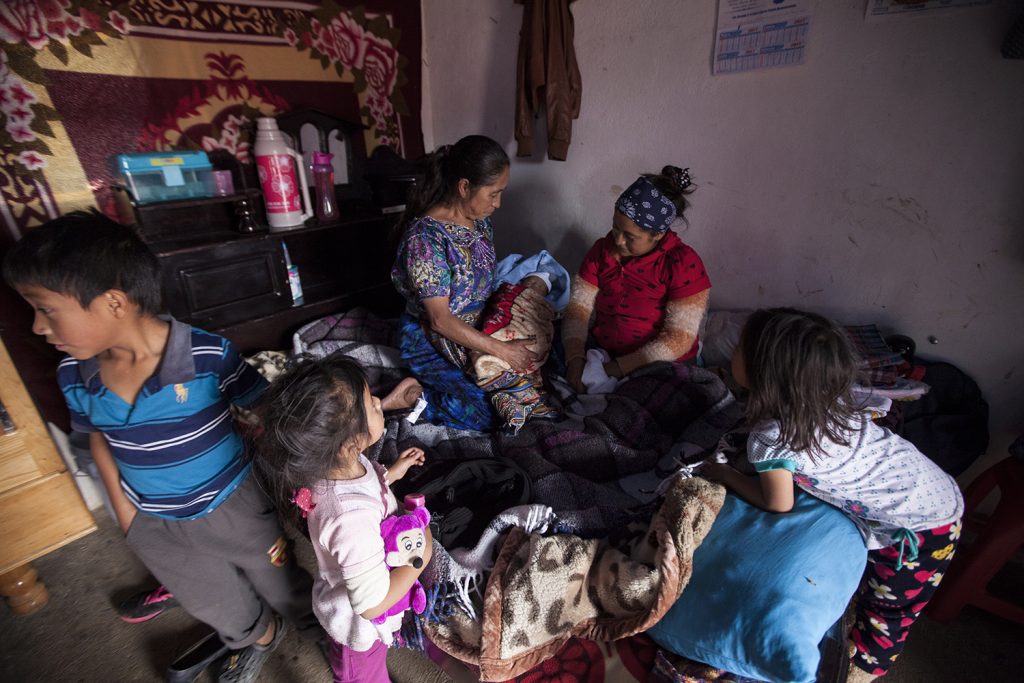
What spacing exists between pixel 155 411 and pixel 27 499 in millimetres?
739

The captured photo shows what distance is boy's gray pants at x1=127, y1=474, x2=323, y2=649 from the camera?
1101 millimetres

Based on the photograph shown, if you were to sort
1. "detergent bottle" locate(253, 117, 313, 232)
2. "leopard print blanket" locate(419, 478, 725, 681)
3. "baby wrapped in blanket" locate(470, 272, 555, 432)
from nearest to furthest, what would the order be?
"leopard print blanket" locate(419, 478, 725, 681)
"baby wrapped in blanket" locate(470, 272, 555, 432)
"detergent bottle" locate(253, 117, 313, 232)

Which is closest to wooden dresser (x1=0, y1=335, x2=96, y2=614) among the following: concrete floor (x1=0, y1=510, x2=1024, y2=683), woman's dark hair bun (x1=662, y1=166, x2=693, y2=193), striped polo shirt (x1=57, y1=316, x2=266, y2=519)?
concrete floor (x1=0, y1=510, x2=1024, y2=683)

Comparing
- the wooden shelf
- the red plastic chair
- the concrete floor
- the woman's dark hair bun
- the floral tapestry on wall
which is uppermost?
the floral tapestry on wall

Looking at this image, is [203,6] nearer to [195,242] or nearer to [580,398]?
[195,242]

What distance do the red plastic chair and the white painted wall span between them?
0.85ft

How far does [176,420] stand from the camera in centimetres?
101

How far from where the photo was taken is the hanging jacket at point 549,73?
1836mm

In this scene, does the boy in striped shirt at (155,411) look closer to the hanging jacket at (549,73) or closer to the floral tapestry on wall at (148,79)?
the floral tapestry on wall at (148,79)

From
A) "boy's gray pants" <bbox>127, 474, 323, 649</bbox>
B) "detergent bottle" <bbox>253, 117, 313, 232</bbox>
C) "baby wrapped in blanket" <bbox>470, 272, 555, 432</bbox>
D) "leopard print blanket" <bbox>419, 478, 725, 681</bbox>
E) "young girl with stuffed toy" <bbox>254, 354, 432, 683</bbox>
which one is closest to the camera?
"young girl with stuffed toy" <bbox>254, 354, 432, 683</bbox>

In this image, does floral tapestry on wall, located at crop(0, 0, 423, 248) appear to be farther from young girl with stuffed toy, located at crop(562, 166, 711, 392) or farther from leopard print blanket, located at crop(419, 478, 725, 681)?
leopard print blanket, located at crop(419, 478, 725, 681)

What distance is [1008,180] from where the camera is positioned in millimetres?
1312

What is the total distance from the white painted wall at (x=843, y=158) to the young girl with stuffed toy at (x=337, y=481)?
4.81ft

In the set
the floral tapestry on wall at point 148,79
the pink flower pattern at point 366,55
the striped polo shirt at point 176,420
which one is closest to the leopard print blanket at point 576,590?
the striped polo shirt at point 176,420
